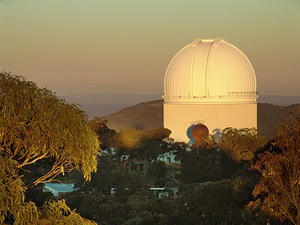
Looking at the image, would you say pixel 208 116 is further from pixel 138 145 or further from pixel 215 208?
pixel 215 208

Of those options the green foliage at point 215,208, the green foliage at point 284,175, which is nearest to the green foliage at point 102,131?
the green foliage at point 215,208

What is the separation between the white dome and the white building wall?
34 cm

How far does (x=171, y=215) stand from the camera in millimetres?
22062

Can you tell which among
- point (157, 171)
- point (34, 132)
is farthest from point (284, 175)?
point (157, 171)

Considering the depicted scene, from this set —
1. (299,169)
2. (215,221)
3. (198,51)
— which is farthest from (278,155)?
(198,51)

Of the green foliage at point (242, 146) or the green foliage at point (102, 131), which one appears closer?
the green foliage at point (242, 146)

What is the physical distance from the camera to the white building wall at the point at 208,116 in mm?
51500

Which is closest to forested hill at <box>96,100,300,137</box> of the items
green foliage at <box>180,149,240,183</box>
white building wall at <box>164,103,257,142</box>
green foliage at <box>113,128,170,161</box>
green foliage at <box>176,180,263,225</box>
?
white building wall at <box>164,103,257,142</box>

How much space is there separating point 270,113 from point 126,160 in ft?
59.4

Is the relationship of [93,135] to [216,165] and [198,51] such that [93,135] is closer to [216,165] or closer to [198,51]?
[216,165]

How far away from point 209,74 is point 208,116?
221cm

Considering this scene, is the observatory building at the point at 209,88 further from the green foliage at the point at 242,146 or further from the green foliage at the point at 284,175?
the green foliage at the point at 284,175

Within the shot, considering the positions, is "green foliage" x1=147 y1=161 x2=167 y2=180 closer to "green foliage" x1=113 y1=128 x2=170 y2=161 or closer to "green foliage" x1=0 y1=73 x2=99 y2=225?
"green foliage" x1=113 y1=128 x2=170 y2=161

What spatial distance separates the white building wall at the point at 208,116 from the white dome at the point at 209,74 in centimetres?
34
